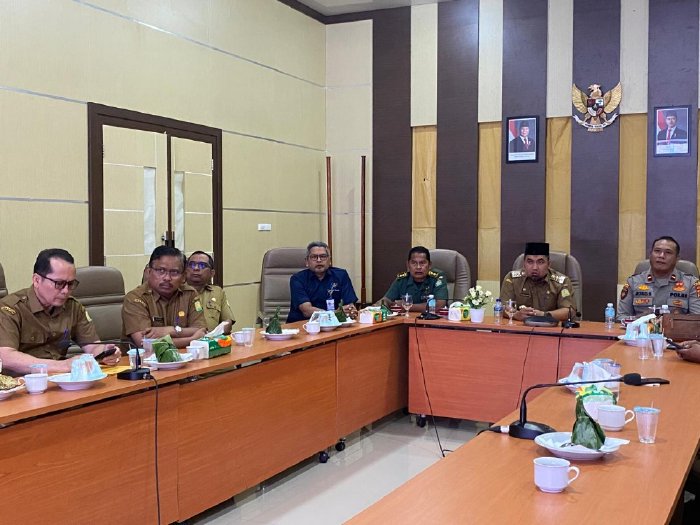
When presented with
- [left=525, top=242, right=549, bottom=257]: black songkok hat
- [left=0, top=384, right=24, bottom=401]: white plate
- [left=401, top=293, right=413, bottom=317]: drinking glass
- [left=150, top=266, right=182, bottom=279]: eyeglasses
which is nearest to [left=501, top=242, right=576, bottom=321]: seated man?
[left=525, top=242, right=549, bottom=257]: black songkok hat

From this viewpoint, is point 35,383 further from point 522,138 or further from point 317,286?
point 522,138

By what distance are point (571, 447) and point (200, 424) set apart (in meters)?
1.72

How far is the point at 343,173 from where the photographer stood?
7.48 metres

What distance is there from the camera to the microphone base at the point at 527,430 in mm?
2121

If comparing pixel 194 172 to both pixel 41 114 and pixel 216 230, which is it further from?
pixel 41 114

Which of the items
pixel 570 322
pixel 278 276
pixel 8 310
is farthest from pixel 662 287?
pixel 8 310

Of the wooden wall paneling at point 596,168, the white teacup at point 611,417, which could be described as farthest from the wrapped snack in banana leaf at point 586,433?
the wooden wall paneling at point 596,168

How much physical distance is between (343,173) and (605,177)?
8.32ft

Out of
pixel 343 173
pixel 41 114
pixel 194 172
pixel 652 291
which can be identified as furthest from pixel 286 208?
pixel 652 291

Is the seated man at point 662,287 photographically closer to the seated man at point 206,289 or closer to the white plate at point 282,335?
the white plate at point 282,335

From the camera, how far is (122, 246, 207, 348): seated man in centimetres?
383

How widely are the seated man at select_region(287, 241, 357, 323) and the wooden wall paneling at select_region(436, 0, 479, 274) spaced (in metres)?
1.86

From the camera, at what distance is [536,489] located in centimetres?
174

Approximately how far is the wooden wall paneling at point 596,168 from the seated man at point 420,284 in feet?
5.58
